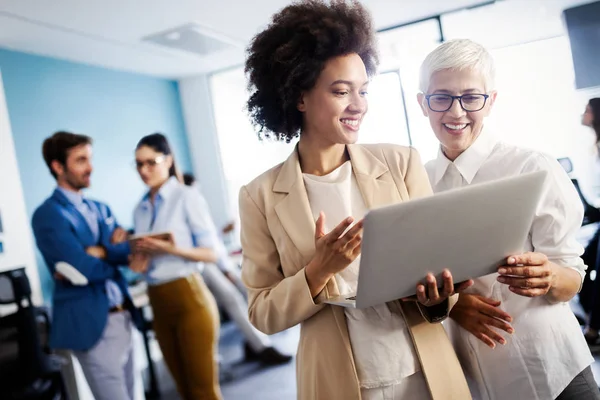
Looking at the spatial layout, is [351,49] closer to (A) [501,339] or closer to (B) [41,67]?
(A) [501,339]

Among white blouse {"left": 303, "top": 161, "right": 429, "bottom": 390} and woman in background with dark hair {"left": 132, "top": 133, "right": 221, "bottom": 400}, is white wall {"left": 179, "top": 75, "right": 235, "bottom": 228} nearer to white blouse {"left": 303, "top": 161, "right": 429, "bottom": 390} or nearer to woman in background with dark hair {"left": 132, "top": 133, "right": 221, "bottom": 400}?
woman in background with dark hair {"left": 132, "top": 133, "right": 221, "bottom": 400}

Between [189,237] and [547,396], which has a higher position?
[189,237]

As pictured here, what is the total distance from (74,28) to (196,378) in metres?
2.33

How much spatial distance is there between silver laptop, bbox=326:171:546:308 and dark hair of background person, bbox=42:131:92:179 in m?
2.25

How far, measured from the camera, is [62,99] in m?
3.25

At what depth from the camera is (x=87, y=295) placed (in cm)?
250

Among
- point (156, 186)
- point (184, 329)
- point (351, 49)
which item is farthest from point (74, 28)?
point (351, 49)

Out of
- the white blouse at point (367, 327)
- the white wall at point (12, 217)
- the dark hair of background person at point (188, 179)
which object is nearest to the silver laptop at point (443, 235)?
the white blouse at point (367, 327)

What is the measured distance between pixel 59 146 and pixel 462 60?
234cm

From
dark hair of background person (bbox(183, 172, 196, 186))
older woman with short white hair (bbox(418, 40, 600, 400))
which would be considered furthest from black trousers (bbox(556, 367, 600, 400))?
dark hair of background person (bbox(183, 172, 196, 186))

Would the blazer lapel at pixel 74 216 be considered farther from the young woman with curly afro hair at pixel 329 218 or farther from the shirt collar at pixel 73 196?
the young woman with curly afro hair at pixel 329 218

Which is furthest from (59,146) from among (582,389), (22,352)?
(582,389)

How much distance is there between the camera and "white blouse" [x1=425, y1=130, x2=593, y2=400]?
1.11 metres

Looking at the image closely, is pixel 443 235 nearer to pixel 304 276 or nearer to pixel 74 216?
pixel 304 276
